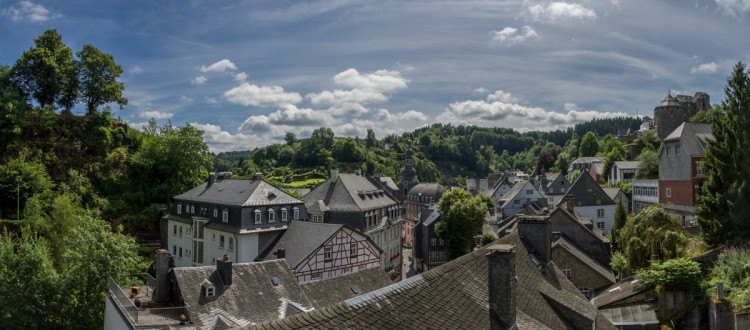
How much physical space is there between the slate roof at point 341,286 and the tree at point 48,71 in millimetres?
35023

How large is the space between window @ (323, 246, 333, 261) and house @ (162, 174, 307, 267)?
5.19 meters

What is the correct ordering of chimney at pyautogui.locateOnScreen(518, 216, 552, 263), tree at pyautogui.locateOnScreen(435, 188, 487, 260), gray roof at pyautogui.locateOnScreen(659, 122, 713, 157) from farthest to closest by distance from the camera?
1. tree at pyautogui.locateOnScreen(435, 188, 487, 260)
2. gray roof at pyautogui.locateOnScreen(659, 122, 713, 157)
3. chimney at pyautogui.locateOnScreen(518, 216, 552, 263)

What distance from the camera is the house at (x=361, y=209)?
4319 centimetres

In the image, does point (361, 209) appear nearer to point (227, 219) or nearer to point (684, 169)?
point (227, 219)

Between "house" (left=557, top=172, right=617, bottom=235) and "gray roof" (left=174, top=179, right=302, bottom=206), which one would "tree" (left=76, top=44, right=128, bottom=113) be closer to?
"gray roof" (left=174, top=179, right=302, bottom=206)

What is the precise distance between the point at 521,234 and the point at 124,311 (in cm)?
1556

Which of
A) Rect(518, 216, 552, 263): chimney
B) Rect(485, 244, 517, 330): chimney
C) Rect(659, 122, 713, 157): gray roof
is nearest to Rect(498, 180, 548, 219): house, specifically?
Rect(659, 122, 713, 157): gray roof

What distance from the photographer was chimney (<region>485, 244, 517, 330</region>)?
9.48 metres

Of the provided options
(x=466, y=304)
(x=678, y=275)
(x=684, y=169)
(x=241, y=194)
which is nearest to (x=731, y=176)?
(x=678, y=275)

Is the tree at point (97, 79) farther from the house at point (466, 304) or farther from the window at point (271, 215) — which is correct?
the house at point (466, 304)

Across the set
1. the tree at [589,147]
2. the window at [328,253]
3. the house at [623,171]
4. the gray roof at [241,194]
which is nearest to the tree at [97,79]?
the gray roof at [241,194]

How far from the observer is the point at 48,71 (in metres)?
45.2

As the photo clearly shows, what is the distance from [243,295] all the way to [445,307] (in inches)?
613

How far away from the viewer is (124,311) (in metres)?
19.2
